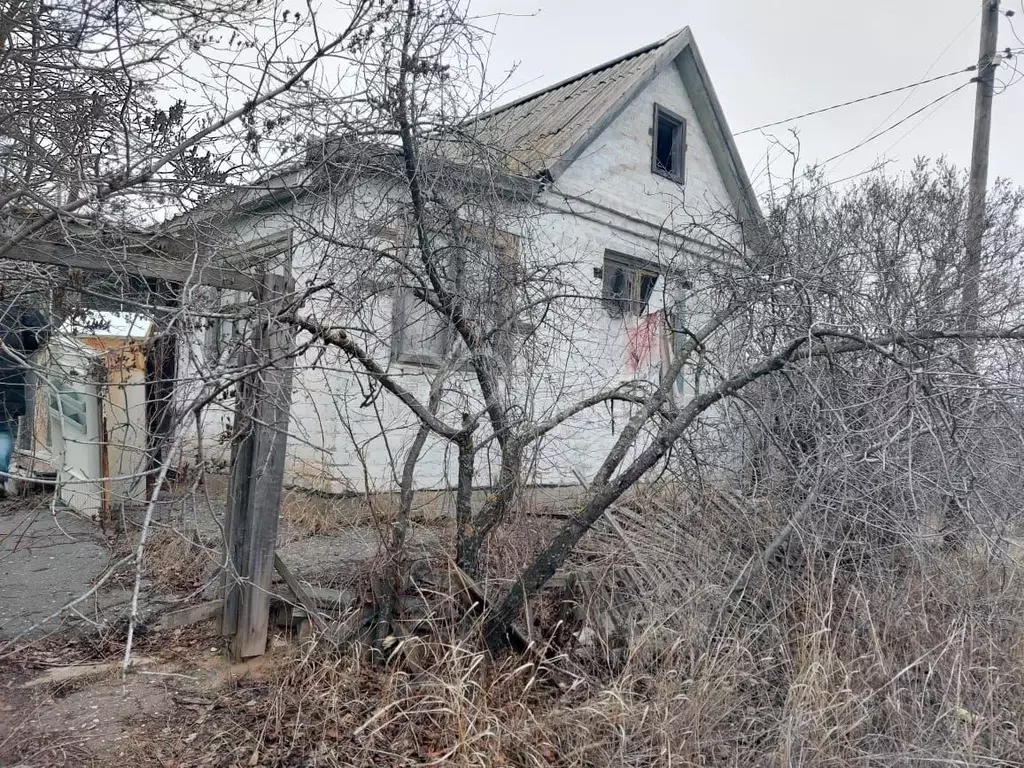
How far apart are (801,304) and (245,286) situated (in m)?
3.14

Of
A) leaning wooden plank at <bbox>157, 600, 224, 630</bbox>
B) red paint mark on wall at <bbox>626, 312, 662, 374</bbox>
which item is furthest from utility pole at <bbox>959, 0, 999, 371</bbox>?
leaning wooden plank at <bbox>157, 600, 224, 630</bbox>

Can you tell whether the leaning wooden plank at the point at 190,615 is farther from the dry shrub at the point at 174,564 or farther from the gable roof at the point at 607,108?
the gable roof at the point at 607,108

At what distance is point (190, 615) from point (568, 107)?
7.53 m

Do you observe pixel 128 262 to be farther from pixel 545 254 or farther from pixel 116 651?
pixel 545 254

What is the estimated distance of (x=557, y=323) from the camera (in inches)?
215

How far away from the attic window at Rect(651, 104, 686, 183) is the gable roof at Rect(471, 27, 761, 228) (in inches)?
23.3

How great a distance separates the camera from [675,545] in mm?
4547

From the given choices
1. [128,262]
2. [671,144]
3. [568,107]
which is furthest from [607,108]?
[128,262]

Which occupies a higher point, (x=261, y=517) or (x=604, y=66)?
(x=604, y=66)

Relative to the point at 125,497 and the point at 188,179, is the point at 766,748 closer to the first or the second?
the point at 125,497

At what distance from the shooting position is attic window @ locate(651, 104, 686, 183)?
32.2ft

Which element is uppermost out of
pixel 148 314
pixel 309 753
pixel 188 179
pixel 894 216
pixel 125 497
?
pixel 894 216

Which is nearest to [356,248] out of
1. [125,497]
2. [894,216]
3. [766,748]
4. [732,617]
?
[125,497]

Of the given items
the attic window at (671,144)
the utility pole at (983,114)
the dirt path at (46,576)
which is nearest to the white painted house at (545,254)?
the attic window at (671,144)
